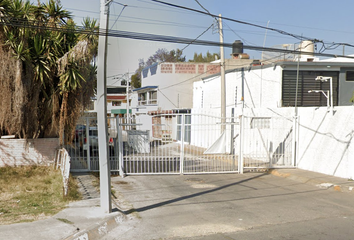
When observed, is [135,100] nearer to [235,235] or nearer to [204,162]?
[204,162]

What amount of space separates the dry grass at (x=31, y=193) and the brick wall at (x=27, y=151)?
1.14ft

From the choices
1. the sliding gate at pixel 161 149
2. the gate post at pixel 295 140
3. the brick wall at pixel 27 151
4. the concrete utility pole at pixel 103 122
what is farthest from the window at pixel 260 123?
the concrete utility pole at pixel 103 122

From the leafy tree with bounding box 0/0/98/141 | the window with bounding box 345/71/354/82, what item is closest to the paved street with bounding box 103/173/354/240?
the leafy tree with bounding box 0/0/98/141

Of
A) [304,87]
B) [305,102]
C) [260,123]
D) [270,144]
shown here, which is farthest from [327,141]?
[304,87]

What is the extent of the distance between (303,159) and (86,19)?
10.3 m

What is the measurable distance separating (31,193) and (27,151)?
12.2 ft

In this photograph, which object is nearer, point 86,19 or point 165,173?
point 86,19

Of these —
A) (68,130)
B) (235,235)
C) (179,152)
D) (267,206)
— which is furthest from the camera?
(179,152)

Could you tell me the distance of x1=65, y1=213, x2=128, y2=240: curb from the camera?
6.61 meters

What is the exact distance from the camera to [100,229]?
23.3 ft

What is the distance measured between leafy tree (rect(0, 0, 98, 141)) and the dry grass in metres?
1.46

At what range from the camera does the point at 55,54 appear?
12773mm

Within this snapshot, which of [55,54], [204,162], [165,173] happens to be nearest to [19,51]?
[55,54]

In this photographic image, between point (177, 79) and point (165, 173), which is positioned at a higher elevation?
point (177, 79)
